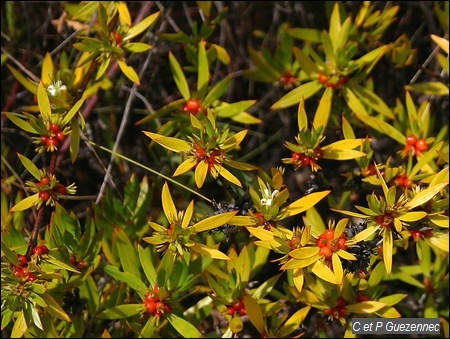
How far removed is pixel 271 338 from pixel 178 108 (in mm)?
640

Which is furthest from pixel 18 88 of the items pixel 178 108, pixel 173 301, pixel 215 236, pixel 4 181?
pixel 173 301

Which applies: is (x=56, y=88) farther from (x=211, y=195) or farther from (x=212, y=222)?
(x=211, y=195)

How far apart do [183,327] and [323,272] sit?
0.38 meters

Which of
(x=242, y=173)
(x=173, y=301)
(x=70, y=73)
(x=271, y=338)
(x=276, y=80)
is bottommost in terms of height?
(x=271, y=338)

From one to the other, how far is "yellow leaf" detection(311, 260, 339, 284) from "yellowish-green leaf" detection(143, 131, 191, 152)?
363 millimetres

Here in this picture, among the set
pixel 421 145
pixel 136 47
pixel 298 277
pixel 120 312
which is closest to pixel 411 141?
pixel 421 145

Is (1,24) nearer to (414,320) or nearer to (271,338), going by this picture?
(271,338)

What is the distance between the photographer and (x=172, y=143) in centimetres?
119

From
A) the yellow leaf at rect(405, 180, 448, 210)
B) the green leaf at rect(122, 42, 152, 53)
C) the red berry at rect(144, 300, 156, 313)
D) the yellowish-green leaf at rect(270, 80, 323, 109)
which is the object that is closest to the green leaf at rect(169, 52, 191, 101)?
the green leaf at rect(122, 42, 152, 53)

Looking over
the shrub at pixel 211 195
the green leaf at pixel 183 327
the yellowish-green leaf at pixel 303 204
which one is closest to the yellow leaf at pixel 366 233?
the shrub at pixel 211 195

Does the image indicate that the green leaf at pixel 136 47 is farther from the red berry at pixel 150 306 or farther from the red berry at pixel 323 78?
the red berry at pixel 150 306

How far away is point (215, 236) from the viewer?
64.5 inches

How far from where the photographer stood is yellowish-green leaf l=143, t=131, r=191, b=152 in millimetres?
1172

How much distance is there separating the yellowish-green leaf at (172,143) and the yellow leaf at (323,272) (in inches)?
14.3
